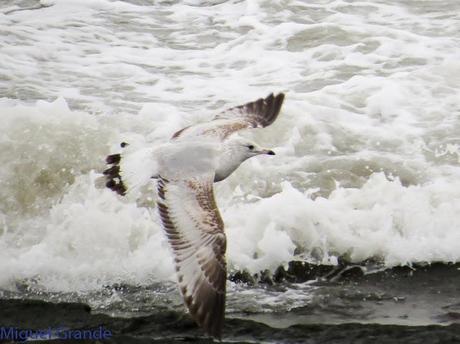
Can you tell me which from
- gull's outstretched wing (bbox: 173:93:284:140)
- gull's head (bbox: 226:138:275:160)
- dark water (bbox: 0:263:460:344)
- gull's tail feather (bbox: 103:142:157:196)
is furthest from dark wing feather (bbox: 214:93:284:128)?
dark water (bbox: 0:263:460:344)

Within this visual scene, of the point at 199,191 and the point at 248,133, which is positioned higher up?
the point at 199,191

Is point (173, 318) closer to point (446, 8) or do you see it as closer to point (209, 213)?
point (209, 213)

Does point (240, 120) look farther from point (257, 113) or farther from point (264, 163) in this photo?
point (264, 163)

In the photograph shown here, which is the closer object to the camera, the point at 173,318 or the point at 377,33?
the point at 173,318

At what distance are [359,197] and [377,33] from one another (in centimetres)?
374

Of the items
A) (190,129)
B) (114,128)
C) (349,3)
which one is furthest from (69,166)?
(349,3)

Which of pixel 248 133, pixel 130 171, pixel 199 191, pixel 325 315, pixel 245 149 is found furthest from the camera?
pixel 248 133

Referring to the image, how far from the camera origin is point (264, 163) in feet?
21.5

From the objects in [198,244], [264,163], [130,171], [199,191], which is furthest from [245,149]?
[264,163]

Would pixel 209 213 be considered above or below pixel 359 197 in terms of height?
above

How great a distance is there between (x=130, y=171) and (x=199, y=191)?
1.44 feet

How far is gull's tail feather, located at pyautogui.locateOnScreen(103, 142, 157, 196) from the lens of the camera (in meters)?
4.77

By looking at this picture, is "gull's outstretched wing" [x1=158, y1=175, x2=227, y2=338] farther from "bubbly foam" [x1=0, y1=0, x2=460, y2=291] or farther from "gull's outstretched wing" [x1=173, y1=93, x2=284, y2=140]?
"bubbly foam" [x1=0, y1=0, x2=460, y2=291]

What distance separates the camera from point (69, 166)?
6387 mm
